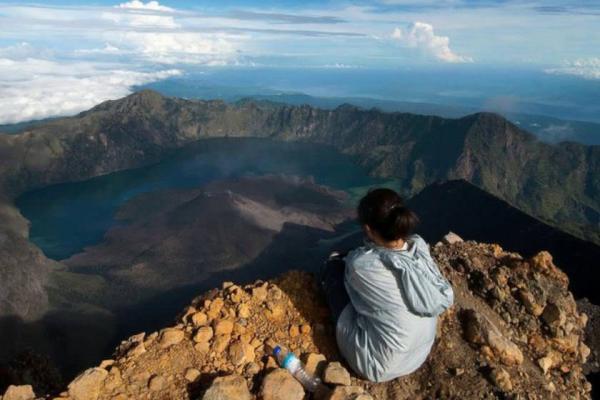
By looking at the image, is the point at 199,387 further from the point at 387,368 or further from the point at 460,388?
the point at 460,388

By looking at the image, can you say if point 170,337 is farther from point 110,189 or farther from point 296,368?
point 110,189

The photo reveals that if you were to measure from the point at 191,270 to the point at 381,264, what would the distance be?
79545 millimetres

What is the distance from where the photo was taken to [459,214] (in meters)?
83.1

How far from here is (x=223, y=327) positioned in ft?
24.5

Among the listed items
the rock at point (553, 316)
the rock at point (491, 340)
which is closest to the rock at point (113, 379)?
the rock at point (491, 340)

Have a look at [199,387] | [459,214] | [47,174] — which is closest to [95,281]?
[459,214]

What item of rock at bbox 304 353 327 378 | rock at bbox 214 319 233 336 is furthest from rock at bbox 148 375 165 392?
rock at bbox 304 353 327 378

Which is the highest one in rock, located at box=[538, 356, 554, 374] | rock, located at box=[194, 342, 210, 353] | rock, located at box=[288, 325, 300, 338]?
rock, located at box=[288, 325, 300, 338]

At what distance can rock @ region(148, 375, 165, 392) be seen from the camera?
631 cm

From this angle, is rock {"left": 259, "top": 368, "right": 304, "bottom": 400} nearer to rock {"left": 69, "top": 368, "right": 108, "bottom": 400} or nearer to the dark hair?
rock {"left": 69, "top": 368, "right": 108, "bottom": 400}

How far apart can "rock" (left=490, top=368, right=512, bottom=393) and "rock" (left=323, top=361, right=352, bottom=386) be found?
2587 millimetres

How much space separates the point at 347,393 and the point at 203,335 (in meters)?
2.44

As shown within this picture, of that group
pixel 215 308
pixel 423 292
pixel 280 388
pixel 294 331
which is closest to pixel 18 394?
pixel 215 308

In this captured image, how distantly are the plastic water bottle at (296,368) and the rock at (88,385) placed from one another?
2.47m
